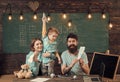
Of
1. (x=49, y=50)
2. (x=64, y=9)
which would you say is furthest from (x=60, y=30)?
(x=49, y=50)

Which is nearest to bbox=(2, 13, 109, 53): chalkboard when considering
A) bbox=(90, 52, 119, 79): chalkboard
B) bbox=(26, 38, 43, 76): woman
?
bbox=(90, 52, 119, 79): chalkboard

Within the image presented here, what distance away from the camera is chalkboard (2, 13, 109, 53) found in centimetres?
884

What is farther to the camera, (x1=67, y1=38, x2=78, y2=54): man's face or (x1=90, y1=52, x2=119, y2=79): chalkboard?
(x1=67, y1=38, x2=78, y2=54): man's face

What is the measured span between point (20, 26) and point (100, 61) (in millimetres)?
3419

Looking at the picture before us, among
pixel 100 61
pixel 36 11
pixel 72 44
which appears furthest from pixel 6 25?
pixel 100 61

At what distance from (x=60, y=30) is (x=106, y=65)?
10.3ft

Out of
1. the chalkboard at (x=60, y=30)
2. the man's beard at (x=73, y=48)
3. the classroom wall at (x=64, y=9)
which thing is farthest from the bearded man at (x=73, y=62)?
the classroom wall at (x=64, y=9)

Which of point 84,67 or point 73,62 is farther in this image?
point 84,67

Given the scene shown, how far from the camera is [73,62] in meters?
6.55

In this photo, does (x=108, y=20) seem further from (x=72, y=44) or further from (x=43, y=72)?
(x=43, y=72)

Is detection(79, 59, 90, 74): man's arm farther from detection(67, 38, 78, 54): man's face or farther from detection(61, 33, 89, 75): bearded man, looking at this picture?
detection(67, 38, 78, 54): man's face

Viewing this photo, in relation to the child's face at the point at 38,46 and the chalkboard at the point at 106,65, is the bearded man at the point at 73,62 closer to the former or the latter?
the chalkboard at the point at 106,65

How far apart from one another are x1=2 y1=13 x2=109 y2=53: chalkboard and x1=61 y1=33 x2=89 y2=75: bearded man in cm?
207

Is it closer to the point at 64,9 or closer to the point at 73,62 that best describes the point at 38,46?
the point at 73,62
